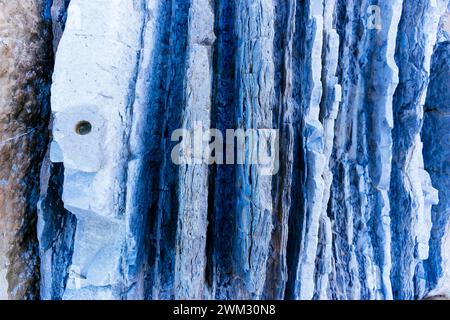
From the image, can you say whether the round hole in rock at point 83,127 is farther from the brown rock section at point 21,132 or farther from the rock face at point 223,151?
the brown rock section at point 21,132

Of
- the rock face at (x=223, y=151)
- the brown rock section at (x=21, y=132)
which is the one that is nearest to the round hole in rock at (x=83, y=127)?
the rock face at (x=223, y=151)

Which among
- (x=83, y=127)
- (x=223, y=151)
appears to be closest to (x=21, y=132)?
(x=83, y=127)

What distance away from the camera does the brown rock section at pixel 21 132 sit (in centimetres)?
159

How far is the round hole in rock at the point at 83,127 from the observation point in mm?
1430

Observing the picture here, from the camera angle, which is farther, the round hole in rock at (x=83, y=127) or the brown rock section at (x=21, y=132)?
the brown rock section at (x=21, y=132)

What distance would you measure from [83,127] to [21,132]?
57 centimetres

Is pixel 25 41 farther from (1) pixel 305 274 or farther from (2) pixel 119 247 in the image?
(1) pixel 305 274

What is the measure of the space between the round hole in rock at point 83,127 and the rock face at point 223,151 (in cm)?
1

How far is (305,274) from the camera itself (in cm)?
150

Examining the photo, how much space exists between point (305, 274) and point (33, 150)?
1876 millimetres

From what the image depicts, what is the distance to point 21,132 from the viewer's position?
1.67m

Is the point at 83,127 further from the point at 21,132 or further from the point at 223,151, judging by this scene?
the point at 223,151

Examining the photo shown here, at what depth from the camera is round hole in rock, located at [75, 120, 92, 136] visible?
4.69 feet

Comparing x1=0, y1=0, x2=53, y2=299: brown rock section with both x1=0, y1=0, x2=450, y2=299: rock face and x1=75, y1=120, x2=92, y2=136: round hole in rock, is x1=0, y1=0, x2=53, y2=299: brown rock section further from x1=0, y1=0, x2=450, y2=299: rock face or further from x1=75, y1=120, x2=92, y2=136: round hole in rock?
x1=75, y1=120, x2=92, y2=136: round hole in rock
